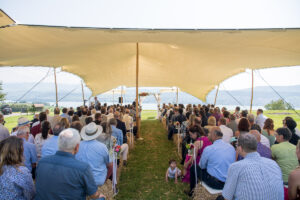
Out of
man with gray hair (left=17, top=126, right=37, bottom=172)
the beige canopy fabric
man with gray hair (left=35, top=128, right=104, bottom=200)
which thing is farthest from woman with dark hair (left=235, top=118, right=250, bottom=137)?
man with gray hair (left=17, top=126, right=37, bottom=172)

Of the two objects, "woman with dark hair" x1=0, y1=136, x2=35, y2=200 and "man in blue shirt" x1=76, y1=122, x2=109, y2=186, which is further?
"man in blue shirt" x1=76, y1=122, x2=109, y2=186

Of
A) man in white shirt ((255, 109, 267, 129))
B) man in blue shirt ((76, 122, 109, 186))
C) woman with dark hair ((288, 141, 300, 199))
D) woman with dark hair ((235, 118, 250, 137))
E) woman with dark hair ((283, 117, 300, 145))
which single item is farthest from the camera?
man in white shirt ((255, 109, 267, 129))

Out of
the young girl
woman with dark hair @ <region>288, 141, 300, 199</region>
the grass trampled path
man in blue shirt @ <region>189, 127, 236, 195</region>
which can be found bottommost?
the grass trampled path

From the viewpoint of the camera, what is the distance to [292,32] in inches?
137

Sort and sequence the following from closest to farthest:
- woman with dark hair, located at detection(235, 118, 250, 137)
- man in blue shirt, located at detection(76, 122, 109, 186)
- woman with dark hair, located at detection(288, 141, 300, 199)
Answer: woman with dark hair, located at detection(288, 141, 300, 199), man in blue shirt, located at detection(76, 122, 109, 186), woman with dark hair, located at detection(235, 118, 250, 137)

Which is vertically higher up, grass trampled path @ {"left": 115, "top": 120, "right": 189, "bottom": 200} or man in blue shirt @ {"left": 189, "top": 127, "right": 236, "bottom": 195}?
man in blue shirt @ {"left": 189, "top": 127, "right": 236, "bottom": 195}

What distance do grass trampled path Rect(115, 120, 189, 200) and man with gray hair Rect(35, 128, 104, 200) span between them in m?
2.09

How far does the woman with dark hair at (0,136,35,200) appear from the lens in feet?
5.08

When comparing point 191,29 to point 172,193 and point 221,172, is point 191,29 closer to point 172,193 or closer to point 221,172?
point 221,172

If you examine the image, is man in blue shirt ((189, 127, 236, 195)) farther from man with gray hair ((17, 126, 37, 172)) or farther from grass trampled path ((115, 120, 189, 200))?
man with gray hair ((17, 126, 37, 172))

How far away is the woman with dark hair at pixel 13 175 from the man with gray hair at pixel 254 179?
6.08 ft

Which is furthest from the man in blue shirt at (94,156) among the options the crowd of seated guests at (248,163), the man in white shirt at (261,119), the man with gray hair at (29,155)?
the man in white shirt at (261,119)

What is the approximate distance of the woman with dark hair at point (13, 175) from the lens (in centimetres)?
155

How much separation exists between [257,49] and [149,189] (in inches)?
182
